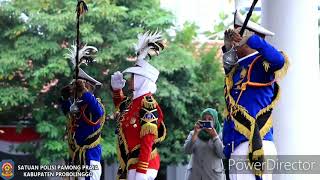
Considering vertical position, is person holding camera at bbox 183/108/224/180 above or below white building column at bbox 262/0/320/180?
below

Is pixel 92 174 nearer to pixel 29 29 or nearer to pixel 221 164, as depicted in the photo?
pixel 221 164

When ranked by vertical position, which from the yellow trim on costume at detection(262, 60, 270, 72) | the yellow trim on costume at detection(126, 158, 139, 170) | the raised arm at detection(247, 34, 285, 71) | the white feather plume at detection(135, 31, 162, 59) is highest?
the white feather plume at detection(135, 31, 162, 59)

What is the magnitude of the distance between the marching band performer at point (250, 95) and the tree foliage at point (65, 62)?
4.08 m

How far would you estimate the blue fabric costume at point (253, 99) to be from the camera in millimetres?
3293

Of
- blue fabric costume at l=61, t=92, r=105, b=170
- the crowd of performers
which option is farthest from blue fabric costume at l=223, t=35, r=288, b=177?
blue fabric costume at l=61, t=92, r=105, b=170

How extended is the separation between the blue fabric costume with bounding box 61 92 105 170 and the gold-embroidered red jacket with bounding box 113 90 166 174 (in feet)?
0.96

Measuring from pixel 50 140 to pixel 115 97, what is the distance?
3155 mm

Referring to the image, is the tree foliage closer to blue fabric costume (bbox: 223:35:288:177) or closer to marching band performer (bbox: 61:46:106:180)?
marching band performer (bbox: 61:46:106:180)

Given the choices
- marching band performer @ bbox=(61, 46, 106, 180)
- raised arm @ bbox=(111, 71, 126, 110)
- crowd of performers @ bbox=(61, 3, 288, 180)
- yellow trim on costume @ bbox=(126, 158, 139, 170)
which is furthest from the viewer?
raised arm @ bbox=(111, 71, 126, 110)

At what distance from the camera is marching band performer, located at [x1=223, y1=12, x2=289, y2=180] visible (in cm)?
330

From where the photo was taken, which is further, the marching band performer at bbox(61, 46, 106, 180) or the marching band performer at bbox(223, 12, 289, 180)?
the marching band performer at bbox(61, 46, 106, 180)

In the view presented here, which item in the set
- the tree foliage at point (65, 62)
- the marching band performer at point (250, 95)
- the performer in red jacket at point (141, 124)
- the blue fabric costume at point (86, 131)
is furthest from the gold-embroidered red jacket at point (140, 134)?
the tree foliage at point (65, 62)

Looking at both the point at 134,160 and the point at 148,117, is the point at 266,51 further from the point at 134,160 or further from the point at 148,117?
the point at 134,160

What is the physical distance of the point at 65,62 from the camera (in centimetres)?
745
